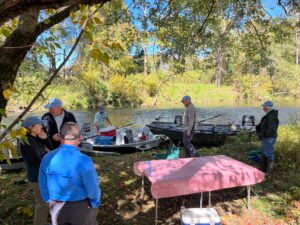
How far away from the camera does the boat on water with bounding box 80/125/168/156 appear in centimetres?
1049

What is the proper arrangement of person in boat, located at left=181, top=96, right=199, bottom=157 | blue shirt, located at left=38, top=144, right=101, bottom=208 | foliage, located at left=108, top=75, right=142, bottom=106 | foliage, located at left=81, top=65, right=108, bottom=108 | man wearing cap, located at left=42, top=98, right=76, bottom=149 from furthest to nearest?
foliage, located at left=108, top=75, right=142, bottom=106, foliage, located at left=81, top=65, right=108, bottom=108, person in boat, located at left=181, top=96, right=199, bottom=157, man wearing cap, located at left=42, top=98, right=76, bottom=149, blue shirt, located at left=38, top=144, right=101, bottom=208

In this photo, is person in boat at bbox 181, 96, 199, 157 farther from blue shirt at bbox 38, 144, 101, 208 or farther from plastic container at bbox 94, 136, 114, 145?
blue shirt at bbox 38, 144, 101, 208

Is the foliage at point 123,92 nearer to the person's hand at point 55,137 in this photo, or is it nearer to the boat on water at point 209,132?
the boat on water at point 209,132

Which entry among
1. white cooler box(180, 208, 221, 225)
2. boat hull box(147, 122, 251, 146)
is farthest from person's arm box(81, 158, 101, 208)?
boat hull box(147, 122, 251, 146)

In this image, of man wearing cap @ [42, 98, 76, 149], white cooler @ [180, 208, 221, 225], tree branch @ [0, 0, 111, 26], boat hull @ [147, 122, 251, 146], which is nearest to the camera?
tree branch @ [0, 0, 111, 26]

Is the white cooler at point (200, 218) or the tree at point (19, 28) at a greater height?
the tree at point (19, 28)

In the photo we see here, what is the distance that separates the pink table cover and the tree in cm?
226

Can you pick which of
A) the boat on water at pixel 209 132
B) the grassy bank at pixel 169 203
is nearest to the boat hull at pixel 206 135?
the boat on water at pixel 209 132

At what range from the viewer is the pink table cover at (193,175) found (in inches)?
161

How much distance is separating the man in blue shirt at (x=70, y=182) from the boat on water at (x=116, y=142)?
7387 millimetres

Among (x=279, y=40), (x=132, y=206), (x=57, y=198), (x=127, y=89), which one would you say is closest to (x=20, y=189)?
(x=132, y=206)

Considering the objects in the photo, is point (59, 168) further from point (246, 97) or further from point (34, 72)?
point (246, 97)

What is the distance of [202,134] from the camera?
489 inches

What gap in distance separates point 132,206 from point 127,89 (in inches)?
1166
